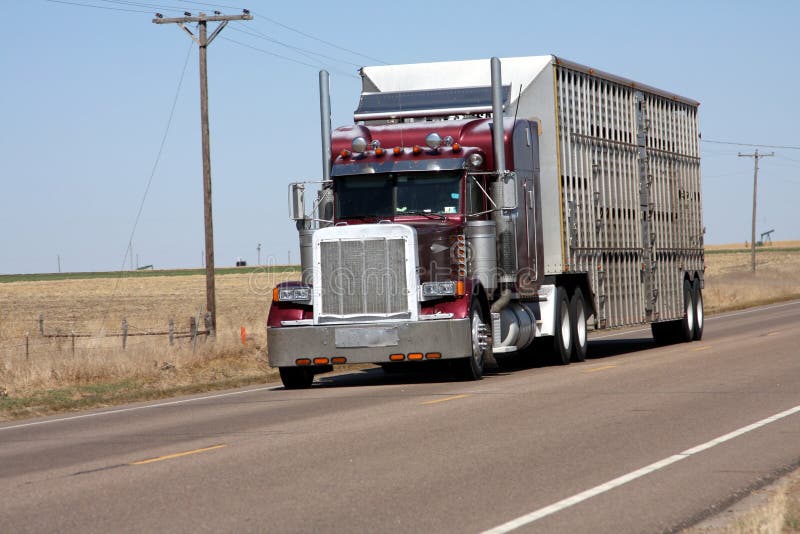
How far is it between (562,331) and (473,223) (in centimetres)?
404

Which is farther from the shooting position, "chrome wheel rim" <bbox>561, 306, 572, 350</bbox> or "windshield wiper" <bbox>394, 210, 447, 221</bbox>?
"chrome wheel rim" <bbox>561, 306, 572, 350</bbox>

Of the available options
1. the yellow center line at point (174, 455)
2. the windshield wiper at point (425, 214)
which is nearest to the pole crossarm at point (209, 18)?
the windshield wiper at point (425, 214)

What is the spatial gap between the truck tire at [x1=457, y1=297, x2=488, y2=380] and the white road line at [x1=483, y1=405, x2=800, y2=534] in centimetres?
627

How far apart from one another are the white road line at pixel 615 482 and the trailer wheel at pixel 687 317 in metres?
15.8

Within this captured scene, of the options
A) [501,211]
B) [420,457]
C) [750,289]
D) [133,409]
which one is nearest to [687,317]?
[501,211]

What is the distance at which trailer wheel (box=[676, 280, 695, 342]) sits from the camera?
28625 millimetres

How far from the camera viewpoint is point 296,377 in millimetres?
19750

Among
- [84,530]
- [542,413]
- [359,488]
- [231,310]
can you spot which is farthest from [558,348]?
[231,310]

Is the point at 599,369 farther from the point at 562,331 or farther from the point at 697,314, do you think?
the point at 697,314

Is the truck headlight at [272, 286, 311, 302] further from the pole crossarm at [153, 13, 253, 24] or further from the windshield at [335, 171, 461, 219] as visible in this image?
the pole crossarm at [153, 13, 253, 24]

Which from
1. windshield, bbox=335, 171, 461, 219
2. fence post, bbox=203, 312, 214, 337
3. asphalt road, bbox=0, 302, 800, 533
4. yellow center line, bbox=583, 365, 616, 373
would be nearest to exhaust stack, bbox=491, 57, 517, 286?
windshield, bbox=335, 171, 461, 219

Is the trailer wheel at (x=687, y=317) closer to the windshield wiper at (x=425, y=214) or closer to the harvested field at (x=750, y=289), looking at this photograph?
the windshield wiper at (x=425, y=214)

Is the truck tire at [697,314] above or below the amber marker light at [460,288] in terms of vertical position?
below

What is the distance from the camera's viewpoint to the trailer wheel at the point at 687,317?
28625 millimetres
